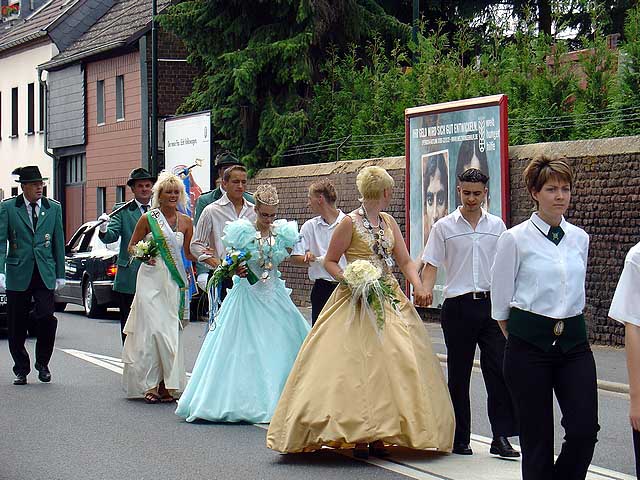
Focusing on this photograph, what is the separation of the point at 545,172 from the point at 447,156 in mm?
12704

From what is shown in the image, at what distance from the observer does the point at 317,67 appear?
2803 cm

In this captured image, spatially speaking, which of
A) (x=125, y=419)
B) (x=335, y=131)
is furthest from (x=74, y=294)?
(x=125, y=419)

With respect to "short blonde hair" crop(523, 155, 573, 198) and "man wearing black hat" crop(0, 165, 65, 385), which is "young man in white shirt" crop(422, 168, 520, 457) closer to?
"short blonde hair" crop(523, 155, 573, 198)

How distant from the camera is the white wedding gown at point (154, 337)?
1136 cm

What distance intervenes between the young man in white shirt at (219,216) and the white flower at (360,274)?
2.83 metres

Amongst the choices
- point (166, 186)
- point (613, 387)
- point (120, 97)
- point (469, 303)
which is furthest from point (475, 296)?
point (120, 97)

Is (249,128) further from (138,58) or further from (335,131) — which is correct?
(138,58)

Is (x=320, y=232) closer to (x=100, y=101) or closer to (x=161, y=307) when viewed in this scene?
(x=161, y=307)

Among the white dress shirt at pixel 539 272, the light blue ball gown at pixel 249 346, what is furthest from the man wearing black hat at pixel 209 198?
the white dress shirt at pixel 539 272

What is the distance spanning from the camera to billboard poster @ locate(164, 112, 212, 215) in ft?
94.1

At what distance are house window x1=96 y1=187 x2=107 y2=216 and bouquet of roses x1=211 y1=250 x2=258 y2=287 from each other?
3027 cm

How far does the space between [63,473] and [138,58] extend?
2976cm

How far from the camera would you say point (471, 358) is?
8.54 metres

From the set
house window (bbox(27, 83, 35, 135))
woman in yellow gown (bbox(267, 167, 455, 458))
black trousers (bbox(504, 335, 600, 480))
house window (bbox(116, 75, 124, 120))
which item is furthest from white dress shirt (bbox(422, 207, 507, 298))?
house window (bbox(27, 83, 35, 135))
